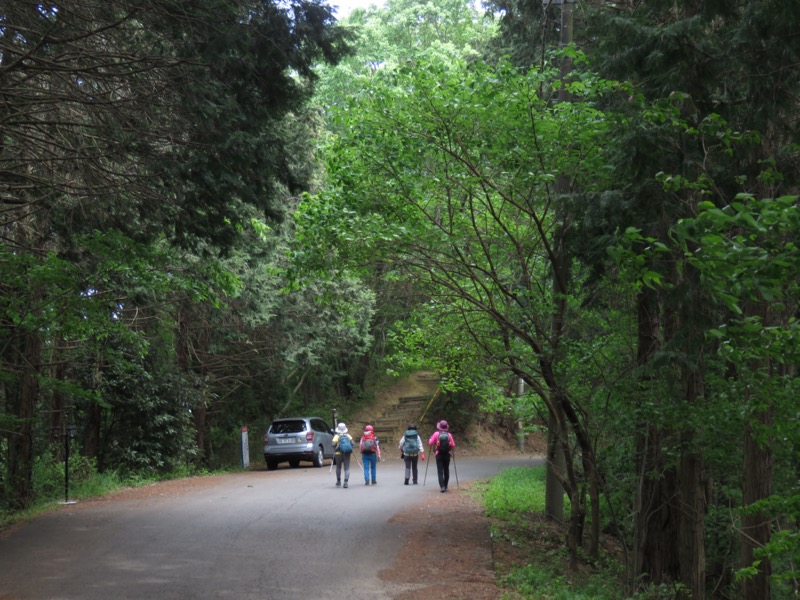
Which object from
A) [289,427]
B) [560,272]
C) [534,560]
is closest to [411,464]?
[289,427]

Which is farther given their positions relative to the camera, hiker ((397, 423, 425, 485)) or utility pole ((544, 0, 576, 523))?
hiker ((397, 423, 425, 485))

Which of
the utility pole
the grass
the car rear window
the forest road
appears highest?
the utility pole

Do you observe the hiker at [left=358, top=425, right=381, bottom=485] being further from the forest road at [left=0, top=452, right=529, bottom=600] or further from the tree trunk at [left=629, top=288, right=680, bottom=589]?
the tree trunk at [left=629, top=288, right=680, bottom=589]

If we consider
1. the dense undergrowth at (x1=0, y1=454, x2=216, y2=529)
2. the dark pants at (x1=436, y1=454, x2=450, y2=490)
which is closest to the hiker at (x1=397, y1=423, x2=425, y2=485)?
the dark pants at (x1=436, y1=454, x2=450, y2=490)

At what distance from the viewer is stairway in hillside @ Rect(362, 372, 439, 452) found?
38750mm

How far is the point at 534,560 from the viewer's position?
12.4 metres

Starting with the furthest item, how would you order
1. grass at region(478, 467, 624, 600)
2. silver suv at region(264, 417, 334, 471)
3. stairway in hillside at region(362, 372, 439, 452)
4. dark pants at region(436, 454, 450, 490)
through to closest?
stairway in hillside at region(362, 372, 439, 452), silver suv at region(264, 417, 334, 471), dark pants at region(436, 454, 450, 490), grass at region(478, 467, 624, 600)

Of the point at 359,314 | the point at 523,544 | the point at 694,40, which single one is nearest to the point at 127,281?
the point at 523,544

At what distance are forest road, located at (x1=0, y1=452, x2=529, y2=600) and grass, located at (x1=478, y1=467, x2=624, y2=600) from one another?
62.8 inches

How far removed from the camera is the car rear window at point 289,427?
95.5 ft

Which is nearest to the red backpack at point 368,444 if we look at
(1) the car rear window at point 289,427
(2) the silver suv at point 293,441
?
(2) the silver suv at point 293,441

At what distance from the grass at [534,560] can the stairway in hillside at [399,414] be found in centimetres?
1939

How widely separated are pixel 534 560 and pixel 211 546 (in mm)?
4696

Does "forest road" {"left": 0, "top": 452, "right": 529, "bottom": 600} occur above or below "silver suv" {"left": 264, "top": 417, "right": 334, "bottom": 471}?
below
